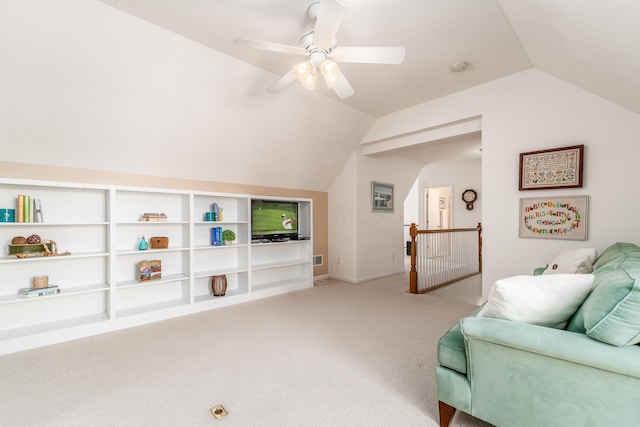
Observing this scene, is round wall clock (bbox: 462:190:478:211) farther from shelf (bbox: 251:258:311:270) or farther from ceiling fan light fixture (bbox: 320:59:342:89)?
ceiling fan light fixture (bbox: 320:59:342:89)

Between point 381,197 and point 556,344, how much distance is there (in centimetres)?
444

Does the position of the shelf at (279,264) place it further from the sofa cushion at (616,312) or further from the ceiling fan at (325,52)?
the sofa cushion at (616,312)

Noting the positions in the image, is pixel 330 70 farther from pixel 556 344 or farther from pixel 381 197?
pixel 381 197

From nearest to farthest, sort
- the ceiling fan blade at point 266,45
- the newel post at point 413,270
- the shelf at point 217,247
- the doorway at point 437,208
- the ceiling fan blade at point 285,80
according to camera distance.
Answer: the ceiling fan blade at point 266,45, the ceiling fan blade at point 285,80, the shelf at point 217,247, the newel post at point 413,270, the doorway at point 437,208

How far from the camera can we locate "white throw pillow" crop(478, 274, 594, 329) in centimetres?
142

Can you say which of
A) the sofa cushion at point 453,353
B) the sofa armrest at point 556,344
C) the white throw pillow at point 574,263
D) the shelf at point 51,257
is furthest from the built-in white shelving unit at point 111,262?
the white throw pillow at point 574,263

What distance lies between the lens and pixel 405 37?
261 cm

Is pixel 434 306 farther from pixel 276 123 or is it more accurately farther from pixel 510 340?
pixel 276 123

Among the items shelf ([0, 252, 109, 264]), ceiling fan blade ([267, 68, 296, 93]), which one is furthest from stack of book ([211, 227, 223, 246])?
ceiling fan blade ([267, 68, 296, 93])

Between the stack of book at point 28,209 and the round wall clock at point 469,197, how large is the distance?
7.76 meters

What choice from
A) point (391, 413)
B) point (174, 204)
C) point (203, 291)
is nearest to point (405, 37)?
point (391, 413)

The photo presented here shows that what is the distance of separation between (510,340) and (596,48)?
6.81 ft

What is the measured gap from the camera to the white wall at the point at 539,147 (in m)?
2.79

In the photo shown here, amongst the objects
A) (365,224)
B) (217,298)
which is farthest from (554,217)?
(217,298)
